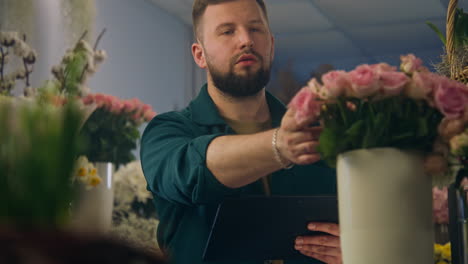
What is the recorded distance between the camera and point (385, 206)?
742mm

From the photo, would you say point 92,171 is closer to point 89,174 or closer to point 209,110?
point 89,174

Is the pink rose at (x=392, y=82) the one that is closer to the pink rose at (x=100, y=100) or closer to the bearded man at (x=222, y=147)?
the bearded man at (x=222, y=147)

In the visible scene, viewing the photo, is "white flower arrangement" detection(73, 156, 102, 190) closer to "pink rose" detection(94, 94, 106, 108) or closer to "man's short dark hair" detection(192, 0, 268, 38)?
"pink rose" detection(94, 94, 106, 108)

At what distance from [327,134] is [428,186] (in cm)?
13

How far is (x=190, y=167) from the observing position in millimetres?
1008

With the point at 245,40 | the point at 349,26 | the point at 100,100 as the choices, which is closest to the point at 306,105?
the point at 245,40

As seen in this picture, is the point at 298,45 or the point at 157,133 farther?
the point at 298,45

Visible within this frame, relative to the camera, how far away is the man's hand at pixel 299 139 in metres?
0.79

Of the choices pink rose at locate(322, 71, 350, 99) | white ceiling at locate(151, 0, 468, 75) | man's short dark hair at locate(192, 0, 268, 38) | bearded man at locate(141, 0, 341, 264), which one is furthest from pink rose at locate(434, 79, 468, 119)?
white ceiling at locate(151, 0, 468, 75)

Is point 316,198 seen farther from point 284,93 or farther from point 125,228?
point 284,93

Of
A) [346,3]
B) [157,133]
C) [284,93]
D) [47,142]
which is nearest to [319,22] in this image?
[346,3]

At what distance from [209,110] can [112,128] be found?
55 centimetres

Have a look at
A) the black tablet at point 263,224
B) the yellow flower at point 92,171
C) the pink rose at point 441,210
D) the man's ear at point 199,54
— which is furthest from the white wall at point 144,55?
the black tablet at point 263,224

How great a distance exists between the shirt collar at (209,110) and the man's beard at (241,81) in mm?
45
